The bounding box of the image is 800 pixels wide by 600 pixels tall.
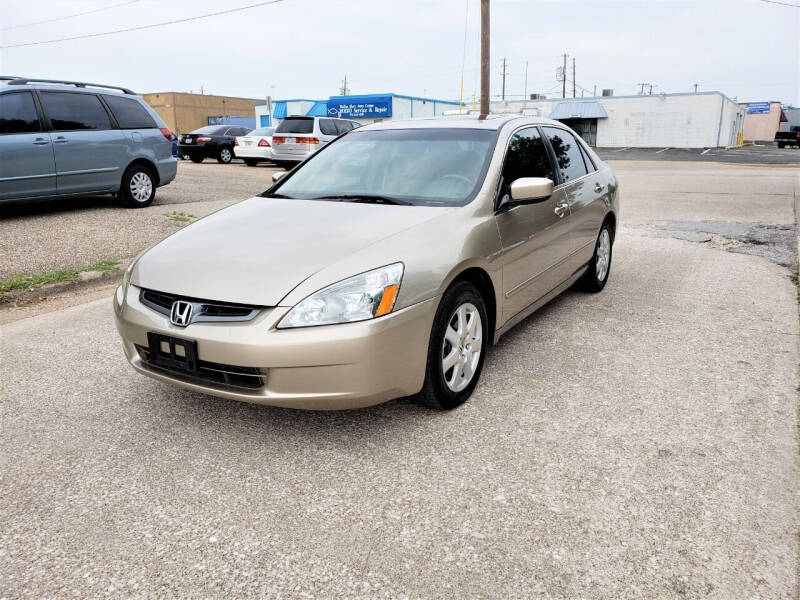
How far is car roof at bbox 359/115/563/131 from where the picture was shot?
4.32 m

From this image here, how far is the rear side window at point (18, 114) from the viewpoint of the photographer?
26.3 ft

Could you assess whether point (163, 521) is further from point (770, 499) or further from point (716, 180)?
point (716, 180)

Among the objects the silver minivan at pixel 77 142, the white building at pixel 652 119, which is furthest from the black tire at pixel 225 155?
the white building at pixel 652 119

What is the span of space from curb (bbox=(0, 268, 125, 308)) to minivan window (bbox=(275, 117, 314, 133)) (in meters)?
13.2

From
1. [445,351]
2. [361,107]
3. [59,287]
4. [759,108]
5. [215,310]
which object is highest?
[361,107]

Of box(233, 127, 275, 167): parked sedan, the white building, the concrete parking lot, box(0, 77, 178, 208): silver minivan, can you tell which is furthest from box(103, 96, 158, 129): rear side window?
the white building

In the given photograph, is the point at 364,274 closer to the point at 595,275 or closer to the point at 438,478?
the point at 438,478

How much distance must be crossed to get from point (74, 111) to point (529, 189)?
7540mm

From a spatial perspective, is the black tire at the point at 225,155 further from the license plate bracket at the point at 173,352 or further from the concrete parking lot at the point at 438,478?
the license plate bracket at the point at 173,352

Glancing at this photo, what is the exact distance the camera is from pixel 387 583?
2191 millimetres

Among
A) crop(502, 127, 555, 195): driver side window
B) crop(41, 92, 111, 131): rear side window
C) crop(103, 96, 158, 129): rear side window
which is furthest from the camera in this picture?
crop(103, 96, 158, 129): rear side window

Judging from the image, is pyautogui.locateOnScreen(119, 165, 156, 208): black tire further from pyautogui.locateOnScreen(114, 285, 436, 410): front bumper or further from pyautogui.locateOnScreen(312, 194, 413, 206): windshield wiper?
pyautogui.locateOnScreen(114, 285, 436, 410): front bumper

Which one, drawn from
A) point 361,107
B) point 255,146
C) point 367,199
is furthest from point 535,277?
point 361,107

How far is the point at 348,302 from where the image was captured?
9.30 ft
